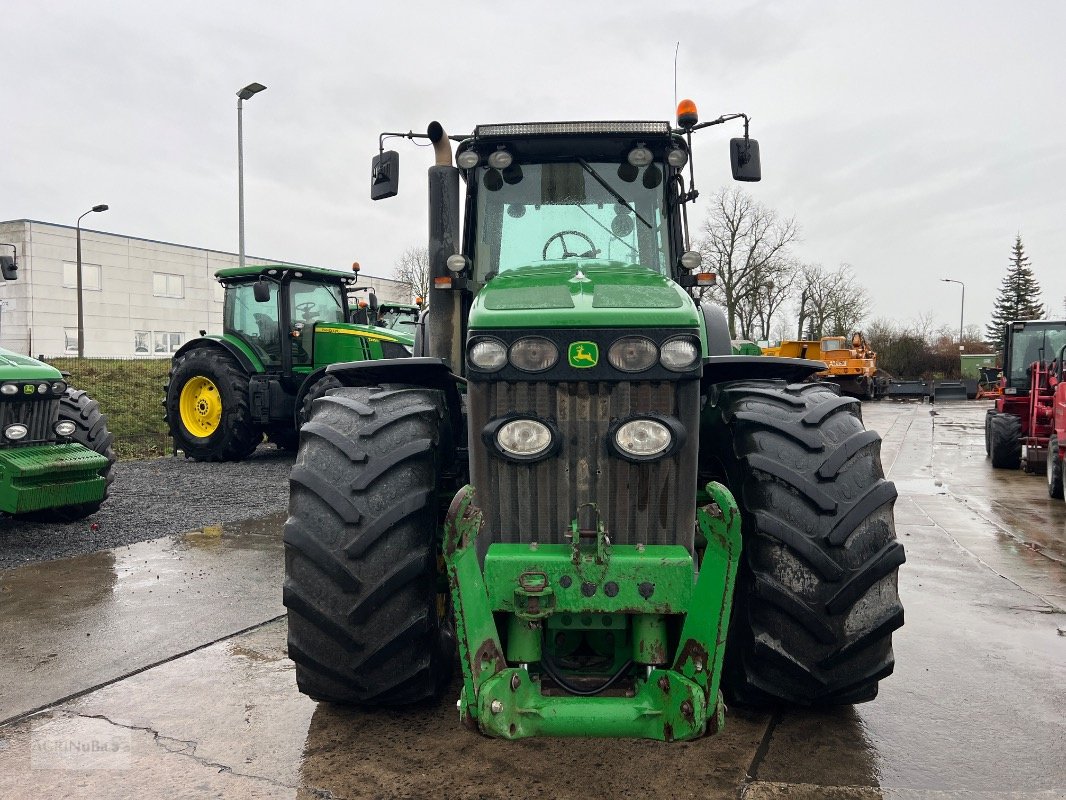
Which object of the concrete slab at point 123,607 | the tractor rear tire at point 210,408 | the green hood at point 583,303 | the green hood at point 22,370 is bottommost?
the concrete slab at point 123,607

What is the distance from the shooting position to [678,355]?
2.71 meters

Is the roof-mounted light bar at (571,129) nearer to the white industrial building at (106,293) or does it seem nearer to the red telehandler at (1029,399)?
the red telehandler at (1029,399)

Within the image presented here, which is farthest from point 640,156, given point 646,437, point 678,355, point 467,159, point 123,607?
point 123,607

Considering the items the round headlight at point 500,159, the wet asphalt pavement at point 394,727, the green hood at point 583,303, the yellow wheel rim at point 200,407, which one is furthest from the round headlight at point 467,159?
the yellow wheel rim at point 200,407

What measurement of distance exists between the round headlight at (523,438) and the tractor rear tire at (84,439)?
5504 mm

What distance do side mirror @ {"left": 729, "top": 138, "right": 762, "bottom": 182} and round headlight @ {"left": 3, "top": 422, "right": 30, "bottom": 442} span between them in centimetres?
578

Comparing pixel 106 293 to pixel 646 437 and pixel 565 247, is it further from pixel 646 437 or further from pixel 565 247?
pixel 646 437

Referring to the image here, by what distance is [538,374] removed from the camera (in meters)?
2.72

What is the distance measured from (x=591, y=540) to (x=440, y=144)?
1967 mm

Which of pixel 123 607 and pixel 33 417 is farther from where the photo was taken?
pixel 33 417

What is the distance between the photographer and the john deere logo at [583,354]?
8.88 ft

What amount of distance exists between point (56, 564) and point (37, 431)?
1503 mm

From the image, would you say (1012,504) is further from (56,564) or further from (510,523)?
(56,564)

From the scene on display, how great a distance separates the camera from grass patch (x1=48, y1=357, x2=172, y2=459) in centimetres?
1488
